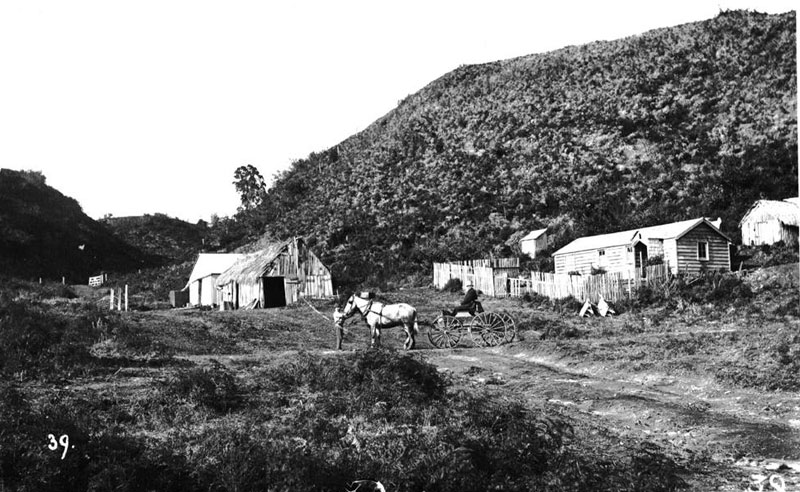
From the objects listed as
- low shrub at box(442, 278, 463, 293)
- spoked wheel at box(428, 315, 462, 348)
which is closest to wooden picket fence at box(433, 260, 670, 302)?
low shrub at box(442, 278, 463, 293)

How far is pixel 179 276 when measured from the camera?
204 ft

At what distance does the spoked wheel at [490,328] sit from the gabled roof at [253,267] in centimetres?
1936

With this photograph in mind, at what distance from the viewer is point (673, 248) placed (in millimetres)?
36188

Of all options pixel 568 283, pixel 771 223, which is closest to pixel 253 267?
pixel 568 283

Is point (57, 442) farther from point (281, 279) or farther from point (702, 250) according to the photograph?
point (702, 250)

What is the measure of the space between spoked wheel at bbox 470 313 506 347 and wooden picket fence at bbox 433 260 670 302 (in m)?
10.2

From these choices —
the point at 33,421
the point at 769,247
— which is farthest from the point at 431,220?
the point at 33,421

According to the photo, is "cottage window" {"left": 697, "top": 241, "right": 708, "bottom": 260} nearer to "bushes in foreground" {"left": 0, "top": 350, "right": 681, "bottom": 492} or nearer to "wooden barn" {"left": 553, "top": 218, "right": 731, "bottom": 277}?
"wooden barn" {"left": 553, "top": 218, "right": 731, "bottom": 277}

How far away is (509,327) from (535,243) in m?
29.4

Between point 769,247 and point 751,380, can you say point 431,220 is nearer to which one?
point 769,247

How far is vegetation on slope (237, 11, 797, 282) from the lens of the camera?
184 feet

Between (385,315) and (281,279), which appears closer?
(385,315)

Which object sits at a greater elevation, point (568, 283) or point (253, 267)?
point (253, 267)

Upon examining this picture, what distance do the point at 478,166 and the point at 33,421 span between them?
66.7m
